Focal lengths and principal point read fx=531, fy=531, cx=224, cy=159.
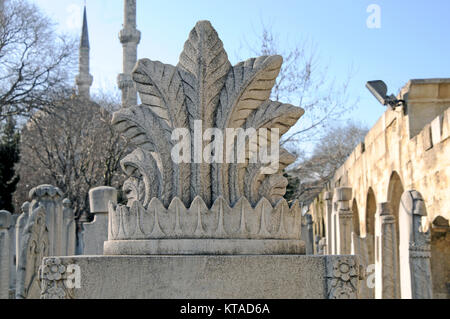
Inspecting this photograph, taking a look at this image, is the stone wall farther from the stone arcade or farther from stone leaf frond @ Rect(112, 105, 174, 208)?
stone leaf frond @ Rect(112, 105, 174, 208)

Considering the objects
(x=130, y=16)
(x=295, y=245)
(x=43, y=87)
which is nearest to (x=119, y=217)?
(x=295, y=245)

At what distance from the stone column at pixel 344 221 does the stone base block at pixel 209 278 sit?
7.85 meters

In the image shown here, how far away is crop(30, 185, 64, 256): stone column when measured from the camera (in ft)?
31.5

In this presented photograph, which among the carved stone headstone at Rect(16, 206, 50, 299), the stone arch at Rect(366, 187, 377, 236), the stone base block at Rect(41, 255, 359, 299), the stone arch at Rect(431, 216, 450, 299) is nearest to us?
the stone base block at Rect(41, 255, 359, 299)

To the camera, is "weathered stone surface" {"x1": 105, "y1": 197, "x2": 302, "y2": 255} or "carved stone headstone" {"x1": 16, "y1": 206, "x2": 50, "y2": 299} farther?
"carved stone headstone" {"x1": 16, "y1": 206, "x2": 50, "y2": 299}

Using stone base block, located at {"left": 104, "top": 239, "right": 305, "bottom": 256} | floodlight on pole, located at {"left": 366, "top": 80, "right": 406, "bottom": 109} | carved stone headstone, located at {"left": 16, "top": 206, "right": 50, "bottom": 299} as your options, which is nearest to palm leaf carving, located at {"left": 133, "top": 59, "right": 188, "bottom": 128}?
stone base block, located at {"left": 104, "top": 239, "right": 305, "bottom": 256}

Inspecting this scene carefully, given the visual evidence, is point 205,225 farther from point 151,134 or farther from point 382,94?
point 382,94

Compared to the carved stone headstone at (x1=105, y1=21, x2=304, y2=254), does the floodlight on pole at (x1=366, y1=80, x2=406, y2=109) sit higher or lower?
higher

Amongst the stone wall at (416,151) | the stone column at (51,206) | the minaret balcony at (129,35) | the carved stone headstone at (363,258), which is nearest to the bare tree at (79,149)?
the stone column at (51,206)

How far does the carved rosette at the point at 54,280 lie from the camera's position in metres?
2.83

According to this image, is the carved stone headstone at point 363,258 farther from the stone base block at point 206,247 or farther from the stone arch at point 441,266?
the stone base block at point 206,247

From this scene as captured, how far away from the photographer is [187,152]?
10.5 ft
